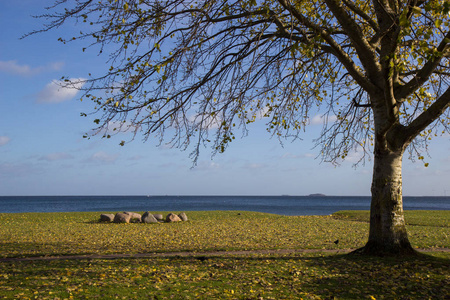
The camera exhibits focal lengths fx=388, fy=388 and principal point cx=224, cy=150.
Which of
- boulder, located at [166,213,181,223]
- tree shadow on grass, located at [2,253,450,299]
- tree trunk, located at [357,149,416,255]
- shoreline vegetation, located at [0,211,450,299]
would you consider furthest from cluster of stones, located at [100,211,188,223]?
tree trunk, located at [357,149,416,255]

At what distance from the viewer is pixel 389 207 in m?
11.4

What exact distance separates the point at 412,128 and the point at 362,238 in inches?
328

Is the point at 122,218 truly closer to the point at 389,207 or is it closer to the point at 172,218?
the point at 172,218

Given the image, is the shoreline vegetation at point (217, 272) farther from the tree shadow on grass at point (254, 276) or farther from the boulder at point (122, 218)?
the boulder at point (122, 218)

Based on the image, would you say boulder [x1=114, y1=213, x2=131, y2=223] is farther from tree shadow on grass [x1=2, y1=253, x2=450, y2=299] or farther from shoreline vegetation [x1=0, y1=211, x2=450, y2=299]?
tree shadow on grass [x1=2, y1=253, x2=450, y2=299]

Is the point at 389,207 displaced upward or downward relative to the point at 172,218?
upward

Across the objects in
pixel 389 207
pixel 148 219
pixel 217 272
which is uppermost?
pixel 389 207

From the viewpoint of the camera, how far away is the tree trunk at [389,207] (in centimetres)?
1141

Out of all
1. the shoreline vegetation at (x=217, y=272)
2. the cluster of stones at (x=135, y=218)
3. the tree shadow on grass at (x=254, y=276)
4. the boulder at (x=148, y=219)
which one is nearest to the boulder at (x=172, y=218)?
the cluster of stones at (x=135, y=218)

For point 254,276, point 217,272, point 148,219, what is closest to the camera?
point 254,276

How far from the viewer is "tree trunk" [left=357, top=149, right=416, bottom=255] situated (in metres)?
11.4

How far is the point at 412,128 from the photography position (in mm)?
11297

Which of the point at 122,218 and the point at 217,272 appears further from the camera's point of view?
the point at 122,218

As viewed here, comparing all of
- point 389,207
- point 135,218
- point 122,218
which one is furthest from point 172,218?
point 389,207
